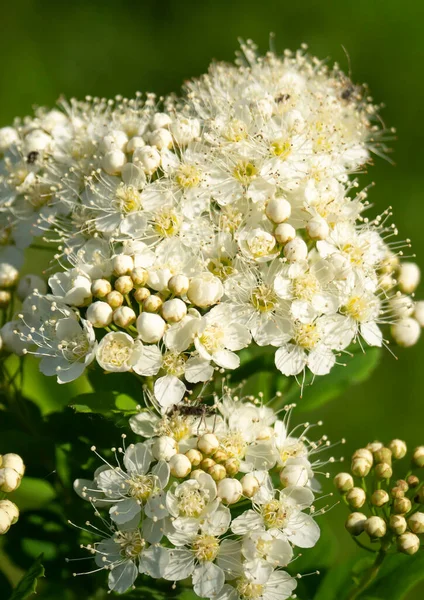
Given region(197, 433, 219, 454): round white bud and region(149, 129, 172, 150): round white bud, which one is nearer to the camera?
region(197, 433, 219, 454): round white bud

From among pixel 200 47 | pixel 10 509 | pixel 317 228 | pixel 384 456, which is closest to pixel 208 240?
pixel 317 228

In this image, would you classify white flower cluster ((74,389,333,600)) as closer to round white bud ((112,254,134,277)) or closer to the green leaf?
the green leaf

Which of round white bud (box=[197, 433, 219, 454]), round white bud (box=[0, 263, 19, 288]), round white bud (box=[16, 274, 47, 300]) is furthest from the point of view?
round white bud (box=[0, 263, 19, 288])

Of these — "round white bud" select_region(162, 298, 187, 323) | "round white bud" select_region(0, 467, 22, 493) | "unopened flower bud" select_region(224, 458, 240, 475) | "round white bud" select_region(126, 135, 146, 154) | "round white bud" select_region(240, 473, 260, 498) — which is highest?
"round white bud" select_region(126, 135, 146, 154)

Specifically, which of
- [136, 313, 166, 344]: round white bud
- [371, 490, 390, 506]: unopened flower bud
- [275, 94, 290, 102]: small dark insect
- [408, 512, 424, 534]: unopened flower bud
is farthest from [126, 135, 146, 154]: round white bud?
[408, 512, 424, 534]: unopened flower bud

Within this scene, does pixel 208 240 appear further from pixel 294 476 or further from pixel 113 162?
pixel 294 476

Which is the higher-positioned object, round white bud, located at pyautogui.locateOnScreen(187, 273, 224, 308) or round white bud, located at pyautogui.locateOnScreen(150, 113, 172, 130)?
round white bud, located at pyautogui.locateOnScreen(150, 113, 172, 130)
